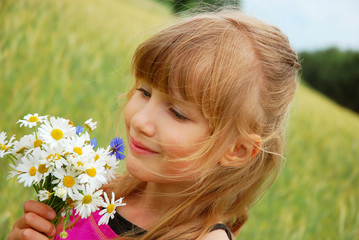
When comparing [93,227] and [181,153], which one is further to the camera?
[93,227]

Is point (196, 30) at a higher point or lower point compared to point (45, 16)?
higher

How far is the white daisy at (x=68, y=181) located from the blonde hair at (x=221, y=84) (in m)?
0.53

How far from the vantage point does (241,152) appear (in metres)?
1.73

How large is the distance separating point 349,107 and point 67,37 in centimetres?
1935

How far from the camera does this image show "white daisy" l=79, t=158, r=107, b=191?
3.82 ft

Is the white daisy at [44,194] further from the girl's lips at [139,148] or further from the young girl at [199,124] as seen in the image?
the girl's lips at [139,148]

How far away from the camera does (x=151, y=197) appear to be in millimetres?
1846

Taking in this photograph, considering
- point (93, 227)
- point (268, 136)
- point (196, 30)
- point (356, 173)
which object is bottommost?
point (356, 173)

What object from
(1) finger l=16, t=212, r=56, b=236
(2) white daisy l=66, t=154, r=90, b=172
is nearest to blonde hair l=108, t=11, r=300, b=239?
(1) finger l=16, t=212, r=56, b=236

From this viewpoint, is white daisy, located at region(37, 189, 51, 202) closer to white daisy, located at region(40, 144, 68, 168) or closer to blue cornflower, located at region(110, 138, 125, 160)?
white daisy, located at region(40, 144, 68, 168)

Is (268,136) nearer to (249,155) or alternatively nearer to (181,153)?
(249,155)

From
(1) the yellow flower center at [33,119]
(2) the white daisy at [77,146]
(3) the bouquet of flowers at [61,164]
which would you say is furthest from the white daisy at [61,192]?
(1) the yellow flower center at [33,119]

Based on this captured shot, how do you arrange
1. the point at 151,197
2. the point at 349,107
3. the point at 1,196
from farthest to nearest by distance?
the point at 349,107
the point at 1,196
the point at 151,197

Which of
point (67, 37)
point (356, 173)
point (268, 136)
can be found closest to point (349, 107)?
point (356, 173)
